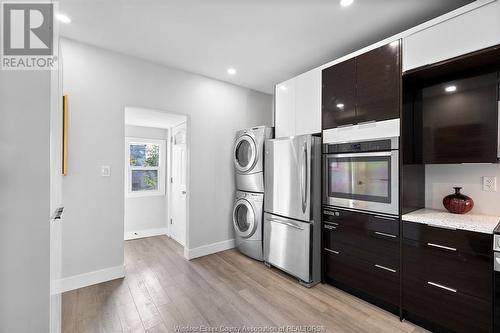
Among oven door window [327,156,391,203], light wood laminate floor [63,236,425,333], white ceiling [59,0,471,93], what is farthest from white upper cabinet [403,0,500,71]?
light wood laminate floor [63,236,425,333]

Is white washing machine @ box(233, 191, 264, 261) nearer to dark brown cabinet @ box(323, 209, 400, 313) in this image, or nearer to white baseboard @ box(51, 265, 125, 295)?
dark brown cabinet @ box(323, 209, 400, 313)

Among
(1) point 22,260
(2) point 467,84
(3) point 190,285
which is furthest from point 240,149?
(1) point 22,260

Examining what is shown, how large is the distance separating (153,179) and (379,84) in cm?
414

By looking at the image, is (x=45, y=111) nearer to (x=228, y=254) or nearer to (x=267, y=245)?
(x=267, y=245)

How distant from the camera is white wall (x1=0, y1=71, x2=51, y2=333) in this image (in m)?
0.86

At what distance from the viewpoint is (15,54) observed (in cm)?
91

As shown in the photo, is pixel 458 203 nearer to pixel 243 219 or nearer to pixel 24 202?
pixel 243 219

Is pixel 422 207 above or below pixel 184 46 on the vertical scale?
below

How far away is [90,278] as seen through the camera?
2.52m

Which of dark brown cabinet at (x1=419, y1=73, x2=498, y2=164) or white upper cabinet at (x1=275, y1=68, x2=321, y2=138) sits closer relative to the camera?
dark brown cabinet at (x1=419, y1=73, x2=498, y2=164)

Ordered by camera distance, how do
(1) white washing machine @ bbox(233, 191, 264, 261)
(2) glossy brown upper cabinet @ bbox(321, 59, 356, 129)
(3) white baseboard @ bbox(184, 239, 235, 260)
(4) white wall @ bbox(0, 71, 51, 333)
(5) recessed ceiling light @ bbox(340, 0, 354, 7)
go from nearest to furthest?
(4) white wall @ bbox(0, 71, 51, 333)
(5) recessed ceiling light @ bbox(340, 0, 354, 7)
(2) glossy brown upper cabinet @ bbox(321, 59, 356, 129)
(1) white washing machine @ bbox(233, 191, 264, 261)
(3) white baseboard @ bbox(184, 239, 235, 260)

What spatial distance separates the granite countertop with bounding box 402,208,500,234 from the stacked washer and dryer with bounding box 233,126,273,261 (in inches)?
69.3

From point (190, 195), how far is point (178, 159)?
111 cm

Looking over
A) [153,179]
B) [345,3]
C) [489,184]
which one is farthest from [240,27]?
[153,179]
